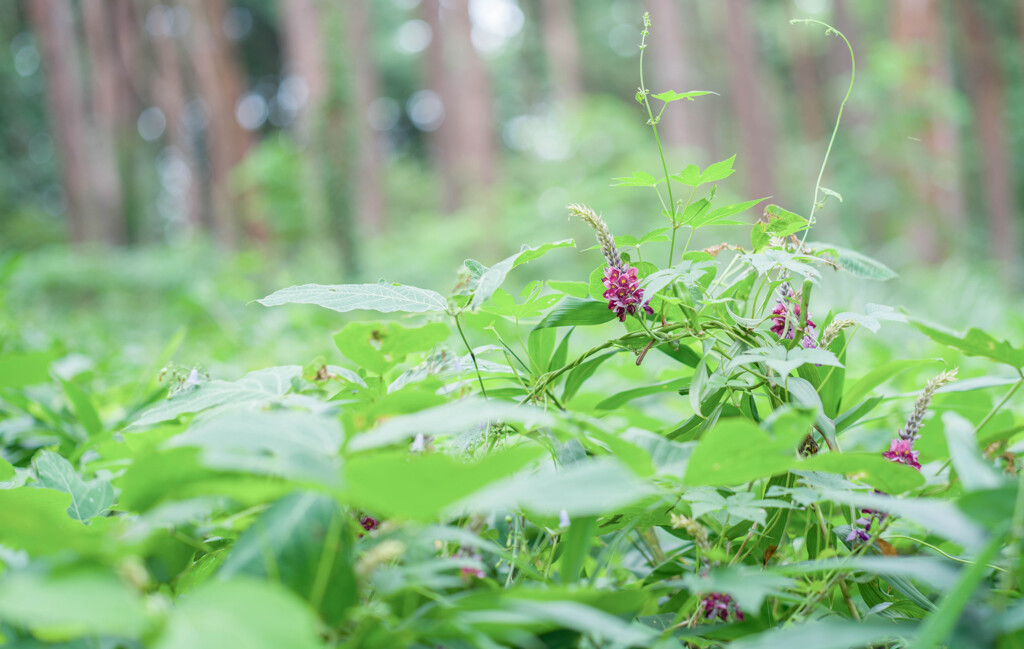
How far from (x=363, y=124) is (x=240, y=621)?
25.0 feet

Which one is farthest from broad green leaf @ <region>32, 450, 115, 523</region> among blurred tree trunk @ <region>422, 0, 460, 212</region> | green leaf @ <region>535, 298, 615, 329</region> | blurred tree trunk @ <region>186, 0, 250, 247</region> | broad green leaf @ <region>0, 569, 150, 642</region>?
blurred tree trunk @ <region>186, 0, 250, 247</region>

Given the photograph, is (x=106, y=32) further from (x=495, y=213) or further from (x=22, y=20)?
(x=495, y=213)

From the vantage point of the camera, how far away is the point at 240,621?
34 centimetres

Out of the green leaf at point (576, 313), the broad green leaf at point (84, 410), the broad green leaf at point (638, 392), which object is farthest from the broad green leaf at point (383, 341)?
the broad green leaf at point (84, 410)

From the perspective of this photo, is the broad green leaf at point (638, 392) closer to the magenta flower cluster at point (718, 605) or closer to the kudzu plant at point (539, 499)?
the kudzu plant at point (539, 499)

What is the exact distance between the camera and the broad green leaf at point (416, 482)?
38 centimetres

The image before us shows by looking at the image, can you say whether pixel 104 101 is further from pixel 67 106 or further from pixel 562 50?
pixel 562 50

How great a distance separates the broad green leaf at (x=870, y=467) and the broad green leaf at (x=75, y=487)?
2.14 feet

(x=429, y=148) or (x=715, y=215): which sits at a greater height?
(x=715, y=215)

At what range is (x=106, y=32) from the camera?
16453 millimetres

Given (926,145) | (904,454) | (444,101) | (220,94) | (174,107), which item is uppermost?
(220,94)

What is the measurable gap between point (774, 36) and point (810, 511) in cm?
2396

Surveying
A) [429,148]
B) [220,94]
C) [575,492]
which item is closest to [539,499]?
[575,492]

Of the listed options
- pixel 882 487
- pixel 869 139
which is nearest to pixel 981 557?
pixel 882 487
